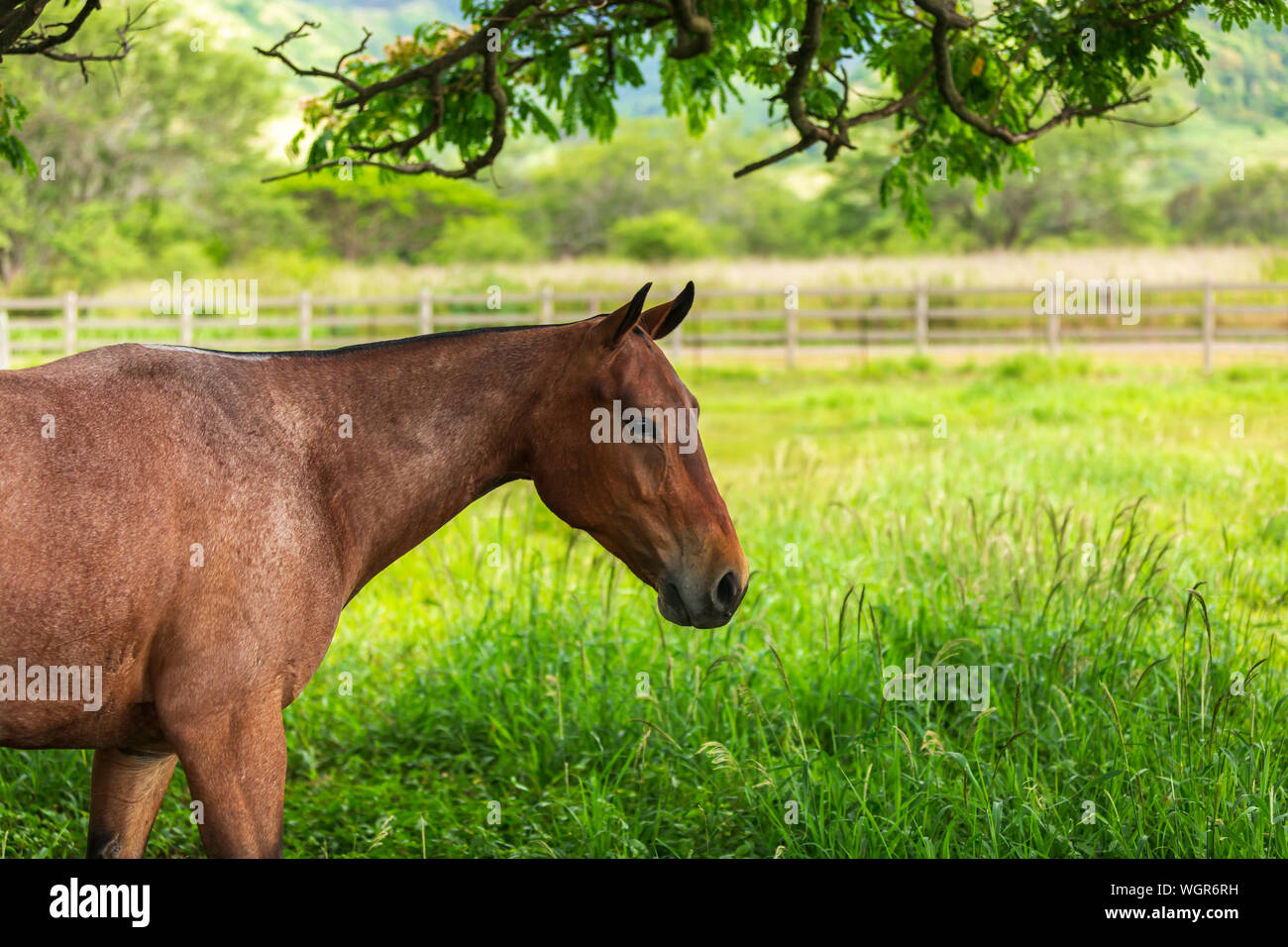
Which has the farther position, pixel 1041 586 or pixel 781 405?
pixel 781 405

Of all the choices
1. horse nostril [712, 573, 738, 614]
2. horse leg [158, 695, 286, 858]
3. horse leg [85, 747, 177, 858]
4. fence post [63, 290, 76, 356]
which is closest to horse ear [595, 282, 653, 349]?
horse nostril [712, 573, 738, 614]

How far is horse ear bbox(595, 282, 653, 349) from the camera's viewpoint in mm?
2670

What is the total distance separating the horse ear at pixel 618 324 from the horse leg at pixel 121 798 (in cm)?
151

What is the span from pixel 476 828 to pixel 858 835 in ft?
4.43

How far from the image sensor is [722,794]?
153 inches

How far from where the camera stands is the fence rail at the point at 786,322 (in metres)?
19.7

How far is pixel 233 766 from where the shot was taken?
2488mm

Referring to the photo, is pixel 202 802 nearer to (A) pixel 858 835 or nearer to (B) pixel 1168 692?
(A) pixel 858 835

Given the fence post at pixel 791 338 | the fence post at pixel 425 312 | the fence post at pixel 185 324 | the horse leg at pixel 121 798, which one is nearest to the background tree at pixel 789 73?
the horse leg at pixel 121 798

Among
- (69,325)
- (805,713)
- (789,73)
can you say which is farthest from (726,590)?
(69,325)

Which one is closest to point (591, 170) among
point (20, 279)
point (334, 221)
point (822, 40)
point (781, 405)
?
point (334, 221)

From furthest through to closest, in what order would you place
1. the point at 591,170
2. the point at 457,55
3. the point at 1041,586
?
the point at 591,170, the point at 1041,586, the point at 457,55

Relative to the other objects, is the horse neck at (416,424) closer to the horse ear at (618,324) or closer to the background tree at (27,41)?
the horse ear at (618,324)

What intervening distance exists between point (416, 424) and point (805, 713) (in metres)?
2.19
